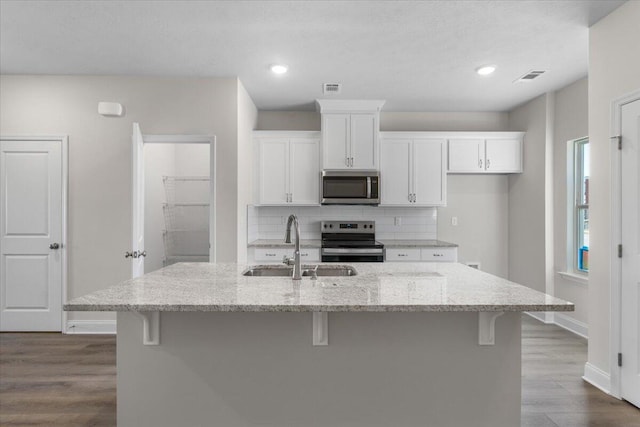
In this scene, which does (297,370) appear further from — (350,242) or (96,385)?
(350,242)

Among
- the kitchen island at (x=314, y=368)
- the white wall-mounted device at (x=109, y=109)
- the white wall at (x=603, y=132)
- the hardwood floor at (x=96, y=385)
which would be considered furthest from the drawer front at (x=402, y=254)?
the white wall-mounted device at (x=109, y=109)

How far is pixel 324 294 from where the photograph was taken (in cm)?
180

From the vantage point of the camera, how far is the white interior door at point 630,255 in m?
2.51

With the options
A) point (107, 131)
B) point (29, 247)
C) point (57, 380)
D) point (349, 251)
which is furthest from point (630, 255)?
point (29, 247)

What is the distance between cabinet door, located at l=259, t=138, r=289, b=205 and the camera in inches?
192

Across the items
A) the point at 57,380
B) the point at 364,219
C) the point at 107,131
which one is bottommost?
the point at 57,380

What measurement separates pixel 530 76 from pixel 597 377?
270cm

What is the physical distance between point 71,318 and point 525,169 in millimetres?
5286

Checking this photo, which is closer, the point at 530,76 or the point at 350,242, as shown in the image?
the point at 530,76

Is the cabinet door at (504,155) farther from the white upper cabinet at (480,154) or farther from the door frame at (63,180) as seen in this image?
the door frame at (63,180)

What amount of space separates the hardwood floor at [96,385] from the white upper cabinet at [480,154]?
2.06m

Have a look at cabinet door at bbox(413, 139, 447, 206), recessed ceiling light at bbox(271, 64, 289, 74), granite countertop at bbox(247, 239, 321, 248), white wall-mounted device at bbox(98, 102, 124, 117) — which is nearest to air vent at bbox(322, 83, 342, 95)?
recessed ceiling light at bbox(271, 64, 289, 74)

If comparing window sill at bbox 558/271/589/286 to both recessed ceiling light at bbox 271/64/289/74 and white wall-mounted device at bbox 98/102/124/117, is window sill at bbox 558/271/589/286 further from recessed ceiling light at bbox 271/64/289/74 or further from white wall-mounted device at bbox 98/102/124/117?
white wall-mounted device at bbox 98/102/124/117

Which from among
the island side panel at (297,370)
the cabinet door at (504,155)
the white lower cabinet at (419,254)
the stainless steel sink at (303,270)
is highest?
the cabinet door at (504,155)
